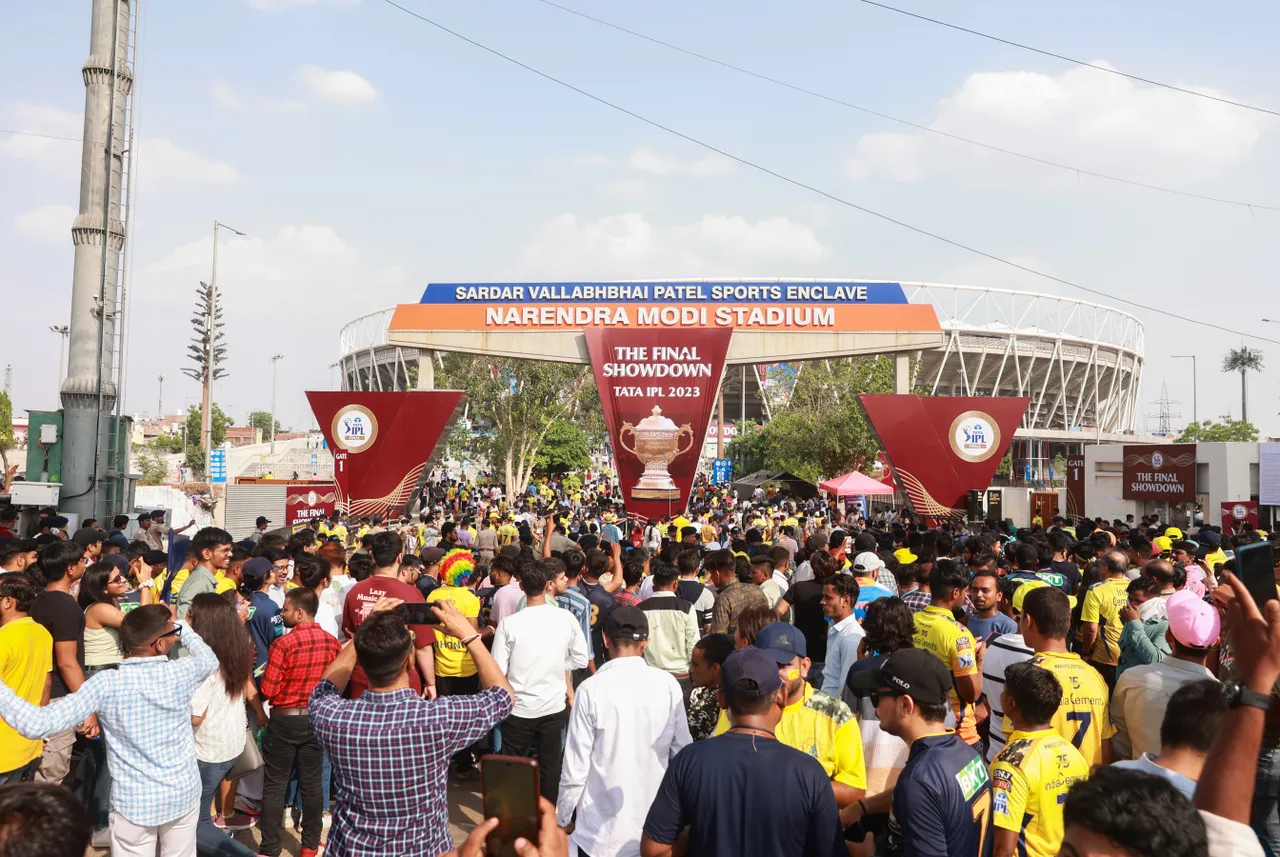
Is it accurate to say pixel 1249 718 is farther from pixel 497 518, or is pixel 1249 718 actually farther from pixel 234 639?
pixel 497 518

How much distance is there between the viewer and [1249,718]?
207cm

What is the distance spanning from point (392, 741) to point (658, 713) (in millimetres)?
1188

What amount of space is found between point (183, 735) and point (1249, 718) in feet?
13.2

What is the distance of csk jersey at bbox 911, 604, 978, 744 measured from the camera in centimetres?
457

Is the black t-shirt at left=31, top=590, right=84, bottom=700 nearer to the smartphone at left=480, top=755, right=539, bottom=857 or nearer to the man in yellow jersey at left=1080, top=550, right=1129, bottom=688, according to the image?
the smartphone at left=480, top=755, right=539, bottom=857

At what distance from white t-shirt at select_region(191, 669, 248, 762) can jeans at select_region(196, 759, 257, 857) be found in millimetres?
62

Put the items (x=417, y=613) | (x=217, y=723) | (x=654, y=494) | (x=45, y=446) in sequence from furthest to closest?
(x=654, y=494), (x=45, y=446), (x=217, y=723), (x=417, y=613)

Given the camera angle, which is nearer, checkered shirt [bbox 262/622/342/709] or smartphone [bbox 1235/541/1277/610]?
smartphone [bbox 1235/541/1277/610]

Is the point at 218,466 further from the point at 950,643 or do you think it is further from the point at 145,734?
the point at 950,643

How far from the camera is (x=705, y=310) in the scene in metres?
20.2

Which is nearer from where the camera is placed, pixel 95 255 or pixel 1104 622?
pixel 1104 622

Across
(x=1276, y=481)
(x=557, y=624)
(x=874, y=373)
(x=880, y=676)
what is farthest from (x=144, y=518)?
(x=874, y=373)

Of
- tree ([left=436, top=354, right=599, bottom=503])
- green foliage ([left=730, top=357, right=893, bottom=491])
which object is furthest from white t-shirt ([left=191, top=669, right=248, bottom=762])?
green foliage ([left=730, top=357, right=893, bottom=491])

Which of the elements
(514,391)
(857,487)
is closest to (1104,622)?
(857,487)
